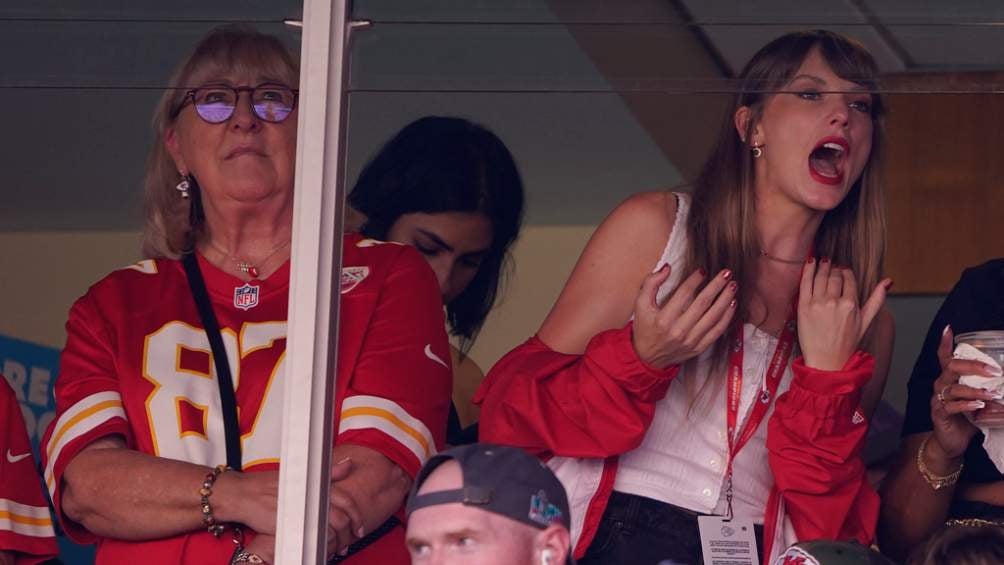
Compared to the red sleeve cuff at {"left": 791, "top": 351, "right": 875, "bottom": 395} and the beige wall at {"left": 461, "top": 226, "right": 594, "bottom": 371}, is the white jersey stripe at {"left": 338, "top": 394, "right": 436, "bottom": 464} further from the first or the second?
the beige wall at {"left": 461, "top": 226, "right": 594, "bottom": 371}

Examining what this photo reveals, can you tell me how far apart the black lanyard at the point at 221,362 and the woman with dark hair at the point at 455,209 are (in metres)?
0.55

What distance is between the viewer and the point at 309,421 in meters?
2.46

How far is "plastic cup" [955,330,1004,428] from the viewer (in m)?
2.98

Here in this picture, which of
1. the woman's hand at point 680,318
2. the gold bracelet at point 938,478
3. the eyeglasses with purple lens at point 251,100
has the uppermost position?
the eyeglasses with purple lens at point 251,100

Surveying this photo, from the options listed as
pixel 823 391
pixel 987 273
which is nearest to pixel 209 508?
pixel 823 391

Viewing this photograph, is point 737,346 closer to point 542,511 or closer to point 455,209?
point 542,511

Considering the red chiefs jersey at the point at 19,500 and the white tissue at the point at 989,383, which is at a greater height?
the white tissue at the point at 989,383

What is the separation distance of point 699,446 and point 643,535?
0.23m

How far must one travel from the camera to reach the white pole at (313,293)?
2.45m

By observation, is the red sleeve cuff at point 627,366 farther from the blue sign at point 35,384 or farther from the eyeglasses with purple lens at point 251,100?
the blue sign at point 35,384

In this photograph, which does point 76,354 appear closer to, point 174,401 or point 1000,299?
point 174,401

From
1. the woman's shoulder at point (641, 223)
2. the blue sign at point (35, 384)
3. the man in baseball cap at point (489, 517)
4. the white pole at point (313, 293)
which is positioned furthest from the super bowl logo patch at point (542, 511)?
the blue sign at point (35, 384)

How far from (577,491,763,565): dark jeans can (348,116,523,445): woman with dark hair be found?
0.81 meters

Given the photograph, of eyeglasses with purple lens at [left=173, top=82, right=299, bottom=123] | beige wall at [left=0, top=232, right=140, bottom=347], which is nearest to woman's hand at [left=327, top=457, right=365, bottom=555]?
eyeglasses with purple lens at [left=173, top=82, right=299, bottom=123]
